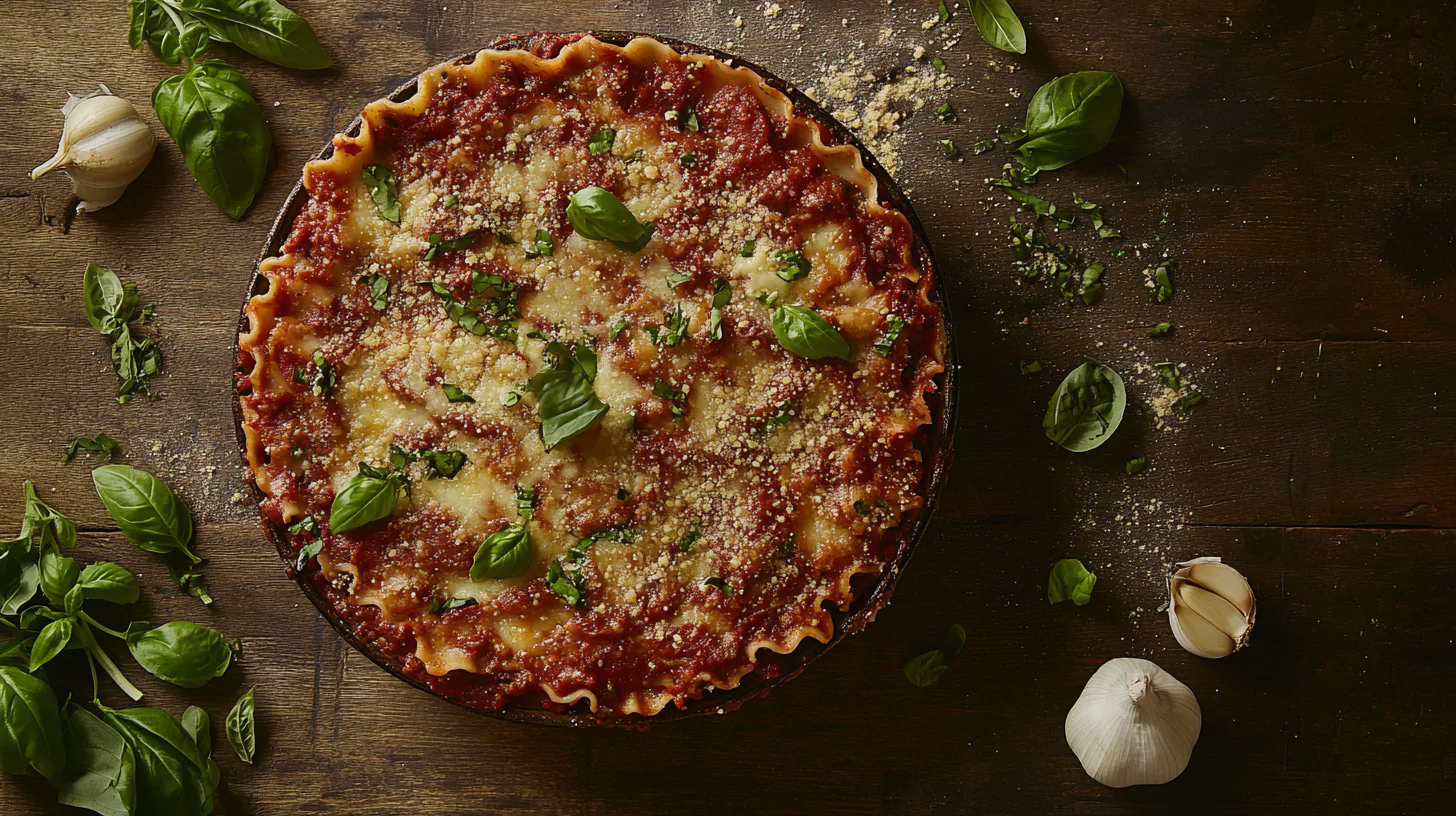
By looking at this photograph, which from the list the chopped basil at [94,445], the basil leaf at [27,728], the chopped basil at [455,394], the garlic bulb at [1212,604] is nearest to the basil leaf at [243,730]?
the basil leaf at [27,728]

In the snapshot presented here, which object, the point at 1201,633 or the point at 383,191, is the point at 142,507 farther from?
the point at 1201,633

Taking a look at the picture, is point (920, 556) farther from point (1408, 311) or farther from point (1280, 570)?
point (1408, 311)

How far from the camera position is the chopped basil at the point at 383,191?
2.68 m

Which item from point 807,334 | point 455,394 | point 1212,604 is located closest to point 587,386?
point 455,394

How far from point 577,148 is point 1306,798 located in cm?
308

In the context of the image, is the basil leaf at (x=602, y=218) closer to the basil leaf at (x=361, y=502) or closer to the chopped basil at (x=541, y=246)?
the chopped basil at (x=541, y=246)

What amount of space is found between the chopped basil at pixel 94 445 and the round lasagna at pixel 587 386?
86 cm

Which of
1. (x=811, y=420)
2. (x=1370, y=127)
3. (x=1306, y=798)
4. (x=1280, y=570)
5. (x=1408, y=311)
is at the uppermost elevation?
(x=1370, y=127)

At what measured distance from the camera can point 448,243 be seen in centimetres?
268

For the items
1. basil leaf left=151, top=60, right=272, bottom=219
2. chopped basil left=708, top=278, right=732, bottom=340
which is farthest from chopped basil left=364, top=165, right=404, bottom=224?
chopped basil left=708, top=278, right=732, bottom=340

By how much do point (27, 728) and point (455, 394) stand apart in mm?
1623

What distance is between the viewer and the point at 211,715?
326cm

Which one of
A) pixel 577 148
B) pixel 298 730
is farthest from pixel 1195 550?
pixel 298 730

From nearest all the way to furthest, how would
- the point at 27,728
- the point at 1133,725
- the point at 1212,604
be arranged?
1. the point at 27,728
2. the point at 1133,725
3. the point at 1212,604
